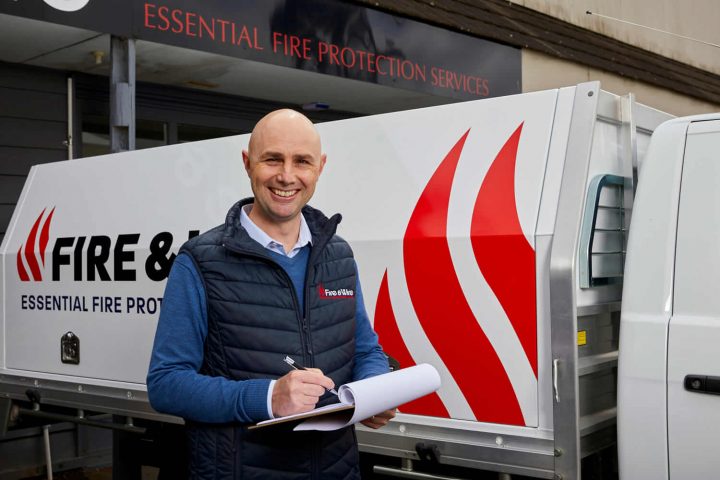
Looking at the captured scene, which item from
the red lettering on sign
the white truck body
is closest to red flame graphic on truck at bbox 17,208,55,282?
the white truck body

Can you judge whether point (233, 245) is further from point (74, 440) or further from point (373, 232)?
point (74, 440)

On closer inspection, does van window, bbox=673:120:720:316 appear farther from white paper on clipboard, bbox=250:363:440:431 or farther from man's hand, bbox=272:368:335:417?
man's hand, bbox=272:368:335:417

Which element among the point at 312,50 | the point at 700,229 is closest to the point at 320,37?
the point at 312,50

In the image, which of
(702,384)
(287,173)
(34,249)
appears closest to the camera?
(287,173)

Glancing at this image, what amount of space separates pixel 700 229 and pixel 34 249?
3886 millimetres

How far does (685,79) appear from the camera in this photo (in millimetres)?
14250

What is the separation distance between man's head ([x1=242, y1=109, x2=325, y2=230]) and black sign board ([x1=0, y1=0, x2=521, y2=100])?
4.69m

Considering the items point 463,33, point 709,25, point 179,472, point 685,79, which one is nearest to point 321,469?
point 179,472

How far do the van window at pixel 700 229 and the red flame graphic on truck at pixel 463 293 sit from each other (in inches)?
21.8

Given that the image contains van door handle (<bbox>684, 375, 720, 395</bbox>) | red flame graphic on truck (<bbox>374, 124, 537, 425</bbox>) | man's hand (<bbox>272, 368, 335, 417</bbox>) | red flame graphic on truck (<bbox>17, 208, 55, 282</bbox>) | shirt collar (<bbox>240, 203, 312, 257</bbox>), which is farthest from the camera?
red flame graphic on truck (<bbox>17, 208, 55, 282</bbox>)

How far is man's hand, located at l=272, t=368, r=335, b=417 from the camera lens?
2.15 meters

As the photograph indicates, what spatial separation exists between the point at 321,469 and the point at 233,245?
67 cm

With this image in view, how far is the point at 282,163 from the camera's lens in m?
2.38

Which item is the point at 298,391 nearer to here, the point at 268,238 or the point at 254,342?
the point at 254,342
